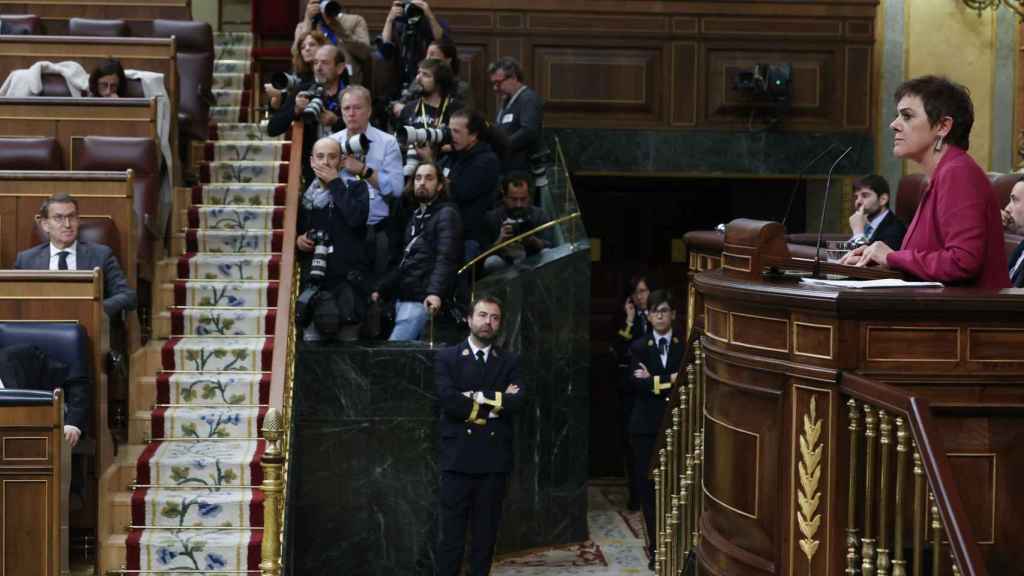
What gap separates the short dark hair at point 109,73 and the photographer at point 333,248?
1.23m

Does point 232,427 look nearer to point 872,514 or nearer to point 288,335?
point 288,335

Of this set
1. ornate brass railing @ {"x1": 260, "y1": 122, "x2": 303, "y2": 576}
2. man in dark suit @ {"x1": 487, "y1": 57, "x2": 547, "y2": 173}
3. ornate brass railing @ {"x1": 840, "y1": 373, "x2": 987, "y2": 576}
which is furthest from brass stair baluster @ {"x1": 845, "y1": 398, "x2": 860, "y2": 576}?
man in dark suit @ {"x1": 487, "y1": 57, "x2": 547, "y2": 173}

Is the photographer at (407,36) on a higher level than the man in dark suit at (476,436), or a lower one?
higher

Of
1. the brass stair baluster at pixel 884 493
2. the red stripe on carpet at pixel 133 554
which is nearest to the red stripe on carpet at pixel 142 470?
the red stripe on carpet at pixel 133 554

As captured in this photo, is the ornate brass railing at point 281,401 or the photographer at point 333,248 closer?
the ornate brass railing at point 281,401

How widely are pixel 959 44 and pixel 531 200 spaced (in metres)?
3.57

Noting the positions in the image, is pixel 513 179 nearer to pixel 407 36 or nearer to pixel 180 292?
pixel 407 36

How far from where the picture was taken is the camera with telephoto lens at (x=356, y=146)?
707cm

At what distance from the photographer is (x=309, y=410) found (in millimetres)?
6898

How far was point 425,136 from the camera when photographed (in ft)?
23.7

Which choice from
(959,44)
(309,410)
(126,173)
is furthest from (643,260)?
(126,173)

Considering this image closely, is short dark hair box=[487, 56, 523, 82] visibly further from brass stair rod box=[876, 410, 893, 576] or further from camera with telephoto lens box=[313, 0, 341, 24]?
brass stair rod box=[876, 410, 893, 576]

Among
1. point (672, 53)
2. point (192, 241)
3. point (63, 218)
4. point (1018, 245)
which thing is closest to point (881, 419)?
point (1018, 245)

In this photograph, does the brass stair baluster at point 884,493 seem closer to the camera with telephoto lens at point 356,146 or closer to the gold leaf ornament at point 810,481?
the gold leaf ornament at point 810,481
